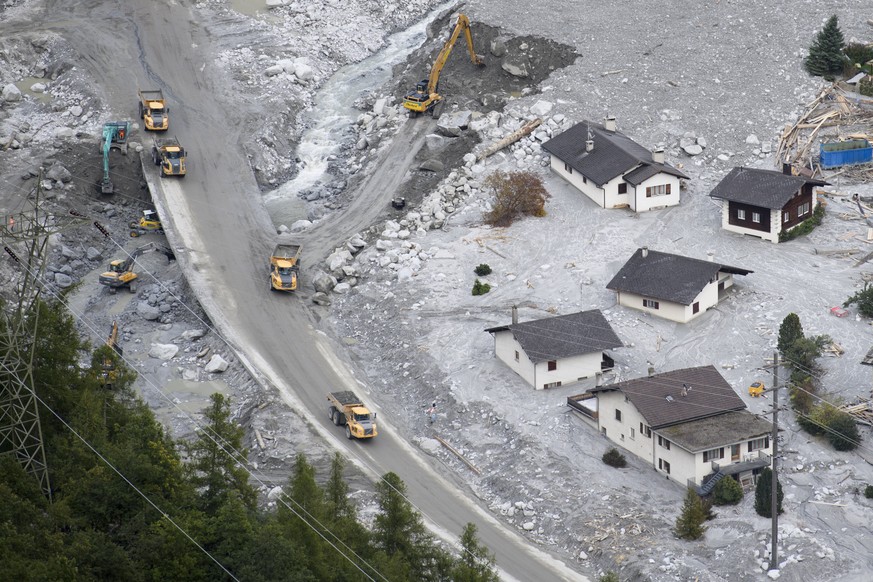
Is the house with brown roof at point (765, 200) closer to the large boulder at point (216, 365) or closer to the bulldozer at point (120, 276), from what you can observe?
the large boulder at point (216, 365)

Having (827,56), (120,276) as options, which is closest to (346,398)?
(120,276)

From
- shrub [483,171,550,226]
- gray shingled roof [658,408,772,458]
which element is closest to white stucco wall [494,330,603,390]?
gray shingled roof [658,408,772,458]

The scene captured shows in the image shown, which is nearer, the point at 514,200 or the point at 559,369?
the point at 559,369

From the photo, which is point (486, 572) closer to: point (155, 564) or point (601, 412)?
point (155, 564)

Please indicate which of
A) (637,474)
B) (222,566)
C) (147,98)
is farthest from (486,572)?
(147,98)

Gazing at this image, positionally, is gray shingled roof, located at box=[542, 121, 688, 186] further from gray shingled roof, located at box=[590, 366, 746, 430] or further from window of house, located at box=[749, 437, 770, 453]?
window of house, located at box=[749, 437, 770, 453]

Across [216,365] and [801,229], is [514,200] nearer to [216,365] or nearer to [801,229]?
[801,229]
